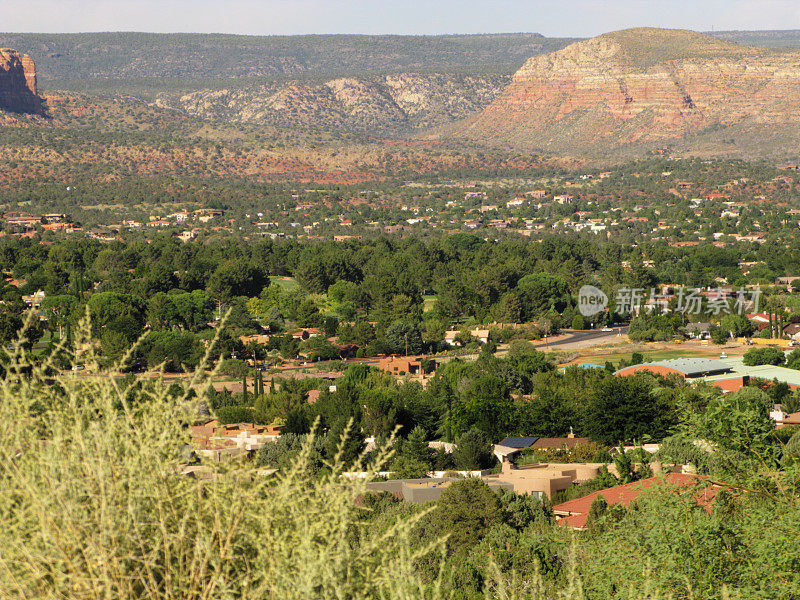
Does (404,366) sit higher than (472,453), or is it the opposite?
(472,453)

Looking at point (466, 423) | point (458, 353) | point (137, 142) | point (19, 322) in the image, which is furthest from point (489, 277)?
point (137, 142)

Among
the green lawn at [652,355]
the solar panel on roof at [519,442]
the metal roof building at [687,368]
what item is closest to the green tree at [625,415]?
the solar panel on roof at [519,442]

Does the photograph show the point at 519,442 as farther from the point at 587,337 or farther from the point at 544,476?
the point at 587,337

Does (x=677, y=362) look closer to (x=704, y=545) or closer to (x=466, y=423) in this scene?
(x=466, y=423)

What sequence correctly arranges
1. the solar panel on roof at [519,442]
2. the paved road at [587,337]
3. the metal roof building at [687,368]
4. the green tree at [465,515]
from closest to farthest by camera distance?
the green tree at [465,515], the solar panel on roof at [519,442], the metal roof building at [687,368], the paved road at [587,337]

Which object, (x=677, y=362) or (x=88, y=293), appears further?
(x=88, y=293)

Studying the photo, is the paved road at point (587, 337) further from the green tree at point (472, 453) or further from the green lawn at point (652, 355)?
the green tree at point (472, 453)

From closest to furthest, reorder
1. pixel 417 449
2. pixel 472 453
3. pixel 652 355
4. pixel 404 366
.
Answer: pixel 472 453
pixel 417 449
pixel 404 366
pixel 652 355

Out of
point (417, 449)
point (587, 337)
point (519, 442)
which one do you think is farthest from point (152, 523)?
point (587, 337)
